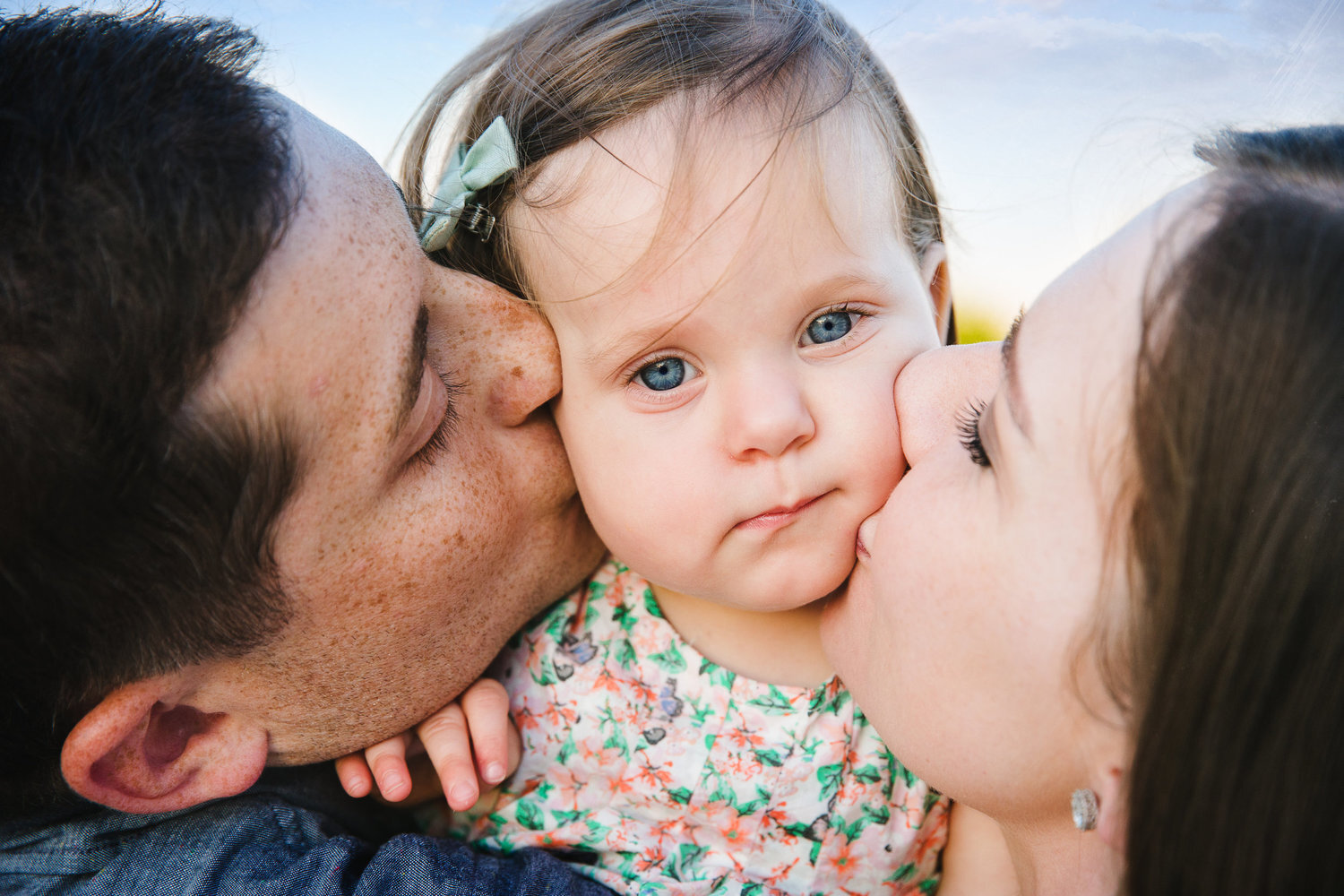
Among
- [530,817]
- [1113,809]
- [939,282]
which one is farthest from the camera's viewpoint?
[939,282]

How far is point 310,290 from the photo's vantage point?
4.51 ft

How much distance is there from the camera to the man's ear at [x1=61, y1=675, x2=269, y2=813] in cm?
144

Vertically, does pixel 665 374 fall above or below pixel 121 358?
below

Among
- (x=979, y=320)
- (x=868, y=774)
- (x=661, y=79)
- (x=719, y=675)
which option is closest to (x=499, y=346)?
(x=661, y=79)

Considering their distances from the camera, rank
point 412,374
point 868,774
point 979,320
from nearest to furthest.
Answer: point 412,374 → point 868,774 → point 979,320

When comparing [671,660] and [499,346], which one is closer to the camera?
[499,346]

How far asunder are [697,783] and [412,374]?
1079 millimetres

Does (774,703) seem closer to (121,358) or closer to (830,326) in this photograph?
(830,326)

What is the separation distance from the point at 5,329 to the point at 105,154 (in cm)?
29

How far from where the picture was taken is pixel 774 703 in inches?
75.3

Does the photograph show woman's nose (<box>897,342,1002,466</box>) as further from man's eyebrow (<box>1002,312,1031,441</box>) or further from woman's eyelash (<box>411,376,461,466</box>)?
woman's eyelash (<box>411,376,461,466</box>)

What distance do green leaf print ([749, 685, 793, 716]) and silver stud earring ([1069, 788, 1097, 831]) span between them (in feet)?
2.40

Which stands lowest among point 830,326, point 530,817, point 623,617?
point 530,817

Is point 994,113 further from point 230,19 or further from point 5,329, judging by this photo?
point 5,329
